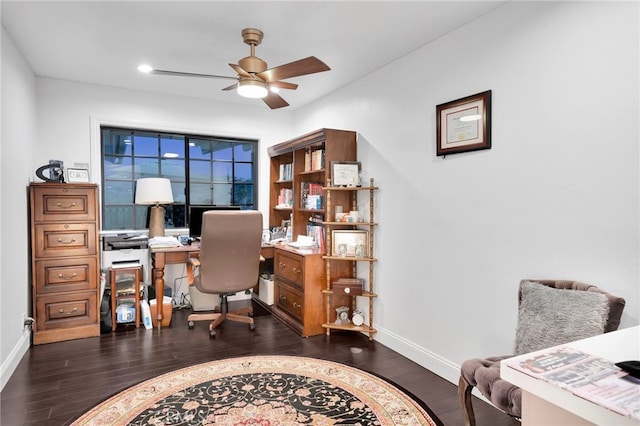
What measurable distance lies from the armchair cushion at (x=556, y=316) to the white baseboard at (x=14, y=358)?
3261 mm

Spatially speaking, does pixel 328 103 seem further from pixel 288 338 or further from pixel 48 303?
pixel 48 303

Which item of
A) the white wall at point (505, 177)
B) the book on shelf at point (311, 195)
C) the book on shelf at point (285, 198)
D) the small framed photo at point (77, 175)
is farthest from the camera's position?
the book on shelf at point (285, 198)

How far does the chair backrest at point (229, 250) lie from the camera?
3.60m

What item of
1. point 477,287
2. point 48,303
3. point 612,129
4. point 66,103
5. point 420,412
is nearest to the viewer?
point 612,129

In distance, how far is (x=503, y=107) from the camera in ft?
8.08

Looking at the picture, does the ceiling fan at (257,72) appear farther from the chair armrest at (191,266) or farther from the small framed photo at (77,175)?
the chair armrest at (191,266)

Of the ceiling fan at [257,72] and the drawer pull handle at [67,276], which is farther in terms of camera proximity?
the drawer pull handle at [67,276]

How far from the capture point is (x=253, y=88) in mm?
2785

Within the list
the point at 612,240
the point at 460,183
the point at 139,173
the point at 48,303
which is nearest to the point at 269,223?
the point at 139,173

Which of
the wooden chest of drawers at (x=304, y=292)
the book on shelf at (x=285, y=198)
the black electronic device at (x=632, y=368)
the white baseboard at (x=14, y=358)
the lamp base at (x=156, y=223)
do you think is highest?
the book on shelf at (x=285, y=198)

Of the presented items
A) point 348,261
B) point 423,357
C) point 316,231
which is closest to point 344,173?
point 316,231

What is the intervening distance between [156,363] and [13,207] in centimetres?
162

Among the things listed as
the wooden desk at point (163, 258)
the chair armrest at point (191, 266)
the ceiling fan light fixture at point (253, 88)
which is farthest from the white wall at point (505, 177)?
the wooden desk at point (163, 258)

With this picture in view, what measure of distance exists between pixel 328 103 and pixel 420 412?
3303 millimetres
